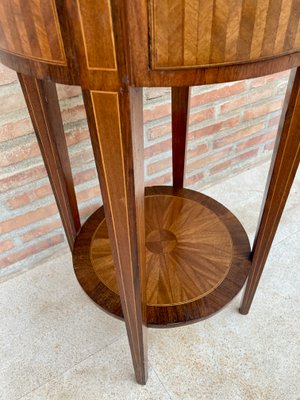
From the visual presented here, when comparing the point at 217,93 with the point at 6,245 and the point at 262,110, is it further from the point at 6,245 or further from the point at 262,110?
the point at 6,245

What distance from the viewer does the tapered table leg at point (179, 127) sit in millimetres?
874

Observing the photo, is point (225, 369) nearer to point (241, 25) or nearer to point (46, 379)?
point (46, 379)

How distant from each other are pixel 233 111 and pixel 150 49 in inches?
35.6

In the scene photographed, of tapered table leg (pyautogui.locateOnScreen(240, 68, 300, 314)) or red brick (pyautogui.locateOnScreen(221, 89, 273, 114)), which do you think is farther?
red brick (pyautogui.locateOnScreen(221, 89, 273, 114))

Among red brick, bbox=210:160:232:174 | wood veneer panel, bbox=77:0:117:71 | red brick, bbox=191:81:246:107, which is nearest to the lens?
wood veneer panel, bbox=77:0:117:71

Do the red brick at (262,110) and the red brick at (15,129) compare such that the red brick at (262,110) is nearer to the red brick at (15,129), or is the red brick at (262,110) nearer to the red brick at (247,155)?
the red brick at (247,155)

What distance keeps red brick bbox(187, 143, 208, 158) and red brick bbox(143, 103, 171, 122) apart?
201 mm

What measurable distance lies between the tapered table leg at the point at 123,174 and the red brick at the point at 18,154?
46cm

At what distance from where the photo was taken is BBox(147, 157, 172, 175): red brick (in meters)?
1.16

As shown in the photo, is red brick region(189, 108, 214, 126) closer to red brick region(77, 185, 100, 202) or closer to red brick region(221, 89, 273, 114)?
red brick region(221, 89, 273, 114)

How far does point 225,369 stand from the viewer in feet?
2.75

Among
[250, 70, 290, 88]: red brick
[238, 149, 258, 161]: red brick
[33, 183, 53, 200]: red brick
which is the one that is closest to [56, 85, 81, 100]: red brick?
[33, 183, 53, 200]: red brick

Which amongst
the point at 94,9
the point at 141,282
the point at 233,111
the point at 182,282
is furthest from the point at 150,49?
the point at 233,111

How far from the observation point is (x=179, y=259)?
879 mm
